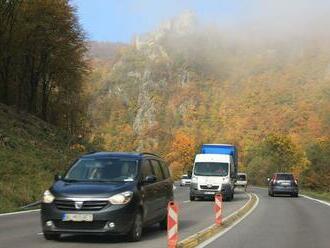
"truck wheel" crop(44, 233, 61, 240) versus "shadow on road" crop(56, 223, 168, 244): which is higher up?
"truck wheel" crop(44, 233, 61, 240)

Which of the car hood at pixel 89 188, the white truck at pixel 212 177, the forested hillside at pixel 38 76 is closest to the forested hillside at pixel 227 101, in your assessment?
the forested hillside at pixel 38 76

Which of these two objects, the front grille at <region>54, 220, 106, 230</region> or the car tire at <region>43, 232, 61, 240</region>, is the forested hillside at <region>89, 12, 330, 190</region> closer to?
the car tire at <region>43, 232, 61, 240</region>

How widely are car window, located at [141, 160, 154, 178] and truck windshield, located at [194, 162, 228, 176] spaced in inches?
785

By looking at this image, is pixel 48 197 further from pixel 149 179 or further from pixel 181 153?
pixel 181 153

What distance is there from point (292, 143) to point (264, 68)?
40232 mm

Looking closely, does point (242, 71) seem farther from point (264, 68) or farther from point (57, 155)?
point (57, 155)

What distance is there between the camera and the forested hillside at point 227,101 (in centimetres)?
11712

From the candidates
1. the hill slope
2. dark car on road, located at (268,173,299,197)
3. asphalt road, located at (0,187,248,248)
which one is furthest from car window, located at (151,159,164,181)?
dark car on road, located at (268,173,299,197)

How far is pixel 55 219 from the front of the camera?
12.6 m

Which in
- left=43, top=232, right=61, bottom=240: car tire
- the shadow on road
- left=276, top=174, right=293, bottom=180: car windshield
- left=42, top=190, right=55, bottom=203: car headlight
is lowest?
left=276, top=174, right=293, bottom=180: car windshield

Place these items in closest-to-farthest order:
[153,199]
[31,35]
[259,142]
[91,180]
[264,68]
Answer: [91,180] → [153,199] → [31,35] → [259,142] → [264,68]

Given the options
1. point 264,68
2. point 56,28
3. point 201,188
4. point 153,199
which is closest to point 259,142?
point 264,68

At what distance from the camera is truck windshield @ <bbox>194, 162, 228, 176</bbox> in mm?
34750

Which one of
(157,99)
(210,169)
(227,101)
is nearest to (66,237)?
(210,169)
